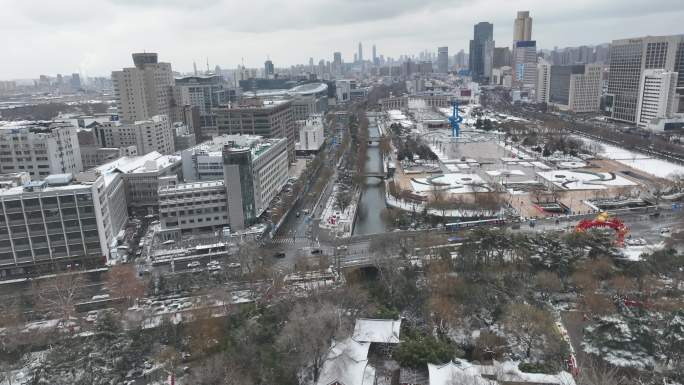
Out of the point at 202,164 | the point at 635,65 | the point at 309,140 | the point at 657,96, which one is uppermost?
the point at 635,65

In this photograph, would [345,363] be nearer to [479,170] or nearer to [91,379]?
[91,379]

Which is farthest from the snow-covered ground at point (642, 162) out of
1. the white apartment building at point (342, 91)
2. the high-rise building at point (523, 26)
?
the high-rise building at point (523, 26)

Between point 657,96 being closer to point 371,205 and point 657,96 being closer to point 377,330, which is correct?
point 371,205

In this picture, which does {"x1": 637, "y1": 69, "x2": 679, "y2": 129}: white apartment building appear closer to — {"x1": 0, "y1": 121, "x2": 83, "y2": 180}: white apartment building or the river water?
the river water

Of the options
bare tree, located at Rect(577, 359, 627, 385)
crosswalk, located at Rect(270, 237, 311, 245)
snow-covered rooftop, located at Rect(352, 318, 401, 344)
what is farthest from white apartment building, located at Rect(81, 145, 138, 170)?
bare tree, located at Rect(577, 359, 627, 385)

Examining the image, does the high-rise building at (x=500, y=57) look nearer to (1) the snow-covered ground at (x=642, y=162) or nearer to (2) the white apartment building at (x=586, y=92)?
(2) the white apartment building at (x=586, y=92)

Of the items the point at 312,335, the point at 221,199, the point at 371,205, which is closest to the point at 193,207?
the point at 221,199
